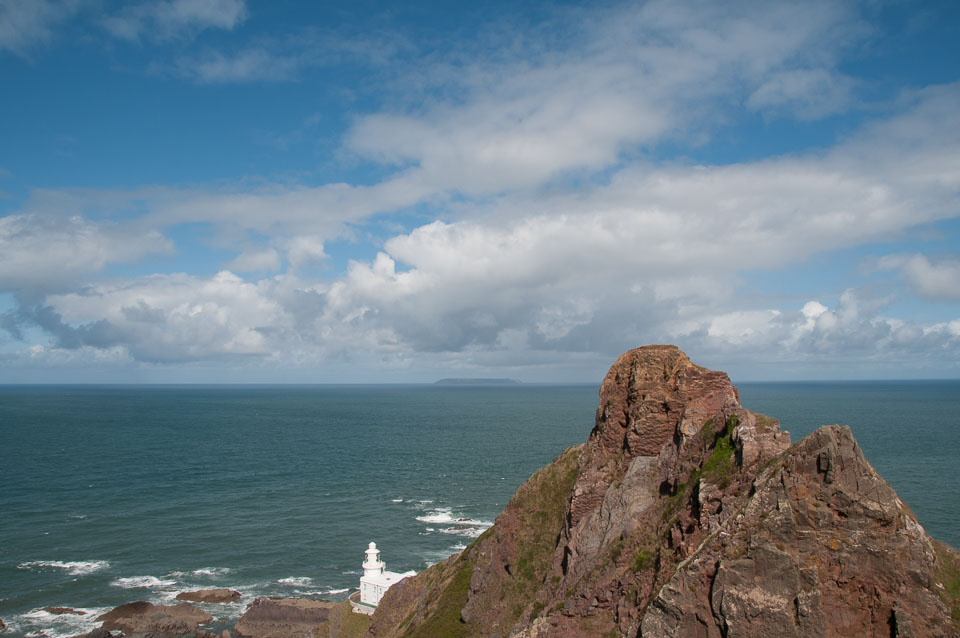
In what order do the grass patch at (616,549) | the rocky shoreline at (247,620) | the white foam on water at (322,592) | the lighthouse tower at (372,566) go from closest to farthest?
the grass patch at (616,549)
the lighthouse tower at (372,566)
the rocky shoreline at (247,620)
the white foam on water at (322,592)

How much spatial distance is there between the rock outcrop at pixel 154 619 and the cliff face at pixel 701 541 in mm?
33625

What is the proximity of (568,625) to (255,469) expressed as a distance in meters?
123

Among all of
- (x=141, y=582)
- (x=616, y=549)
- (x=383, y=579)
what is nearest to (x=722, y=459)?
(x=616, y=549)

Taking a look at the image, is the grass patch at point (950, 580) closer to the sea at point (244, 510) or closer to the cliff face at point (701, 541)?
the cliff face at point (701, 541)

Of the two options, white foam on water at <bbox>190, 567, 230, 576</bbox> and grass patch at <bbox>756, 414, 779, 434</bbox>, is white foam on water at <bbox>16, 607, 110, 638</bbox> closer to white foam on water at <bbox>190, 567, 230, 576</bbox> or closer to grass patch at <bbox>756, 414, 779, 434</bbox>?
white foam on water at <bbox>190, 567, 230, 576</bbox>

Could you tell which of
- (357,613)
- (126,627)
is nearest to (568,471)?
(357,613)

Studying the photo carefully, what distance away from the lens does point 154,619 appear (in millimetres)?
63219

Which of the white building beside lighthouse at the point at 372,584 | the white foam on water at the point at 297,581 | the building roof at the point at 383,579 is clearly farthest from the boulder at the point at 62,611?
the building roof at the point at 383,579

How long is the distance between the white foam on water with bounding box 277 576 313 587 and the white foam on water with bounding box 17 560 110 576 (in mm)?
22218

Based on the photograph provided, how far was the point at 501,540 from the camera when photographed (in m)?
41.6

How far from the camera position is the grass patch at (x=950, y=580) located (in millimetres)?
19948

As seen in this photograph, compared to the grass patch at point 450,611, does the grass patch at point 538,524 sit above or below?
above

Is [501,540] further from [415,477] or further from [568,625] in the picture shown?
[415,477]

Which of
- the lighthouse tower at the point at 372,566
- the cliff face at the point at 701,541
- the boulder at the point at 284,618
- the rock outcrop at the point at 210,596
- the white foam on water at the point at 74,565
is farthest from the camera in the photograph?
the white foam on water at the point at 74,565
